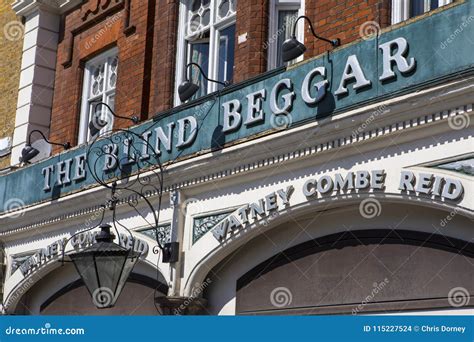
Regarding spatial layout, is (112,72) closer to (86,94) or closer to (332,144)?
(86,94)

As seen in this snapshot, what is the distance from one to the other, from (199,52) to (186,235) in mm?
2778

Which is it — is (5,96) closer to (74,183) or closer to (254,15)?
(74,183)

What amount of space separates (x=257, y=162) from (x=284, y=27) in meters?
2.07

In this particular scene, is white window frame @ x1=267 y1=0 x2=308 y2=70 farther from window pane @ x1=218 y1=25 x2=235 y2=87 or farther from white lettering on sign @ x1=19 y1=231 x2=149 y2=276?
white lettering on sign @ x1=19 y1=231 x2=149 y2=276

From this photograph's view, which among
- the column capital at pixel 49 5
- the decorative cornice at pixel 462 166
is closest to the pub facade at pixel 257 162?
the decorative cornice at pixel 462 166

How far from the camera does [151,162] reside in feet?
37.6

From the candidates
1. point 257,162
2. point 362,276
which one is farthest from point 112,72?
point 362,276

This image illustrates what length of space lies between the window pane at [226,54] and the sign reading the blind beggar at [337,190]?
7.27 ft

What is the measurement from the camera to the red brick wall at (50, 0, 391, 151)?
10062 mm

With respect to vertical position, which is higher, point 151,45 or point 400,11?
point 151,45

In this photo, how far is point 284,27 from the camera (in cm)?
1121

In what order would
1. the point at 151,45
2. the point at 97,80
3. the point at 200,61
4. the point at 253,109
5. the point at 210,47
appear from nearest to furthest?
the point at 253,109 < the point at 210,47 < the point at 200,61 < the point at 151,45 < the point at 97,80

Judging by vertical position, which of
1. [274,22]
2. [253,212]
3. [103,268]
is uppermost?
[274,22]

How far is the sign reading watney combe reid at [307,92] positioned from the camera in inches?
325
